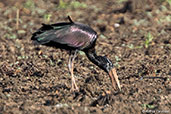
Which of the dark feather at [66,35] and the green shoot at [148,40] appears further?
the green shoot at [148,40]

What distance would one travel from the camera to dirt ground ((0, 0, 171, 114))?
6164mm

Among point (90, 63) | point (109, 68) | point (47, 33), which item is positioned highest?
point (47, 33)

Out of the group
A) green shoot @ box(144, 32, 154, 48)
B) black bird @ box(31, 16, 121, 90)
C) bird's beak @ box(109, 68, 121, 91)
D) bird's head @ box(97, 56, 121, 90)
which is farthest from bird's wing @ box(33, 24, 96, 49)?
green shoot @ box(144, 32, 154, 48)

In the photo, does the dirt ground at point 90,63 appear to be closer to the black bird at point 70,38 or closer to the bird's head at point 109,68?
the bird's head at point 109,68

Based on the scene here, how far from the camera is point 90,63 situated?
8062mm

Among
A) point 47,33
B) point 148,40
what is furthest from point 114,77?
point 148,40

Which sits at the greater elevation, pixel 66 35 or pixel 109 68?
pixel 66 35

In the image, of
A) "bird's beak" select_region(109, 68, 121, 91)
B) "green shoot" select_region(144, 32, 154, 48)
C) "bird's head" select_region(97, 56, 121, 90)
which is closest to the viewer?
"bird's beak" select_region(109, 68, 121, 91)

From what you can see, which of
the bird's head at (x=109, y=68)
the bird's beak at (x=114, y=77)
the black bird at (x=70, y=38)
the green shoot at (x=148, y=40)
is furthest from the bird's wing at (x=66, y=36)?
the green shoot at (x=148, y=40)

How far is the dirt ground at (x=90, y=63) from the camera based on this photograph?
6164mm

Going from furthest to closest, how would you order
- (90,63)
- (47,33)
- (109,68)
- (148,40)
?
(148,40) → (90,63) → (109,68) → (47,33)

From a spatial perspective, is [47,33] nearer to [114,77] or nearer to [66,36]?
[66,36]

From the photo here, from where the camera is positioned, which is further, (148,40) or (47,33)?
(148,40)

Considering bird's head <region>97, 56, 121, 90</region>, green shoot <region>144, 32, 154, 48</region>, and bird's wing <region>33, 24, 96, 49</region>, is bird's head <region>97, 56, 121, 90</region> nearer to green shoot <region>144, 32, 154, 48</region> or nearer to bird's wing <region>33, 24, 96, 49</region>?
bird's wing <region>33, 24, 96, 49</region>
